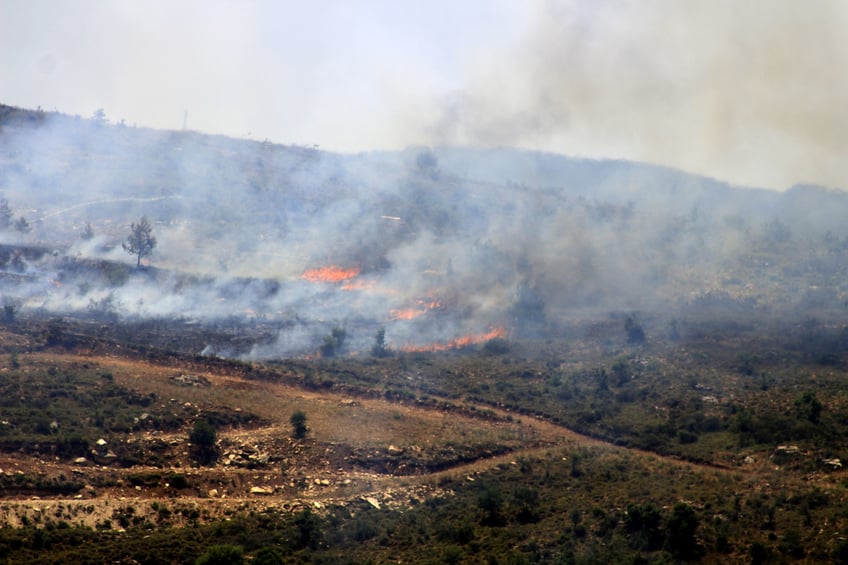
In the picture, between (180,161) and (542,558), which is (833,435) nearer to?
(542,558)

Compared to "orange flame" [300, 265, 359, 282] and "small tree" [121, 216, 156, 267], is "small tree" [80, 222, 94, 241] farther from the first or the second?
"orange flame" [300, 265, 359, 282]

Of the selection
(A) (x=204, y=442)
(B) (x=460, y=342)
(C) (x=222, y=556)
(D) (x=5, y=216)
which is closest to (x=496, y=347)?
(B) (x=460, y=342)

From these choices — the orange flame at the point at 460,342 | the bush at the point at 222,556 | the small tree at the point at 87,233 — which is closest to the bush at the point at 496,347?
the orange flame at the point at 460,342

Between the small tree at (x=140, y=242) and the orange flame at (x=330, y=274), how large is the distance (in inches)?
520

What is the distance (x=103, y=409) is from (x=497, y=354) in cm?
3058

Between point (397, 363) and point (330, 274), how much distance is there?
2260 centimetres

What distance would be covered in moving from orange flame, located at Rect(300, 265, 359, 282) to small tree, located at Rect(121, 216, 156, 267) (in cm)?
1320

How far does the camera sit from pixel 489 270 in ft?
285

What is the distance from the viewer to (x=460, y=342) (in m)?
71.1

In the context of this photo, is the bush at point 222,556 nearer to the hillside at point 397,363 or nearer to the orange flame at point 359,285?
the hillside at point 397,363

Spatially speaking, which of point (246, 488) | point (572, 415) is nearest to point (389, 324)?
point (572, 415)

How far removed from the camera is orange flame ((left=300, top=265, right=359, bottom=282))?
267 feet

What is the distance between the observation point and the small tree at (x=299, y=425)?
4562 cm

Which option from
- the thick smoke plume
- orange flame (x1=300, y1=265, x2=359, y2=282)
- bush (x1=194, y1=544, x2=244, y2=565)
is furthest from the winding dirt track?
orange flame (x1=300, y1=265, x2=359, y2=282)
